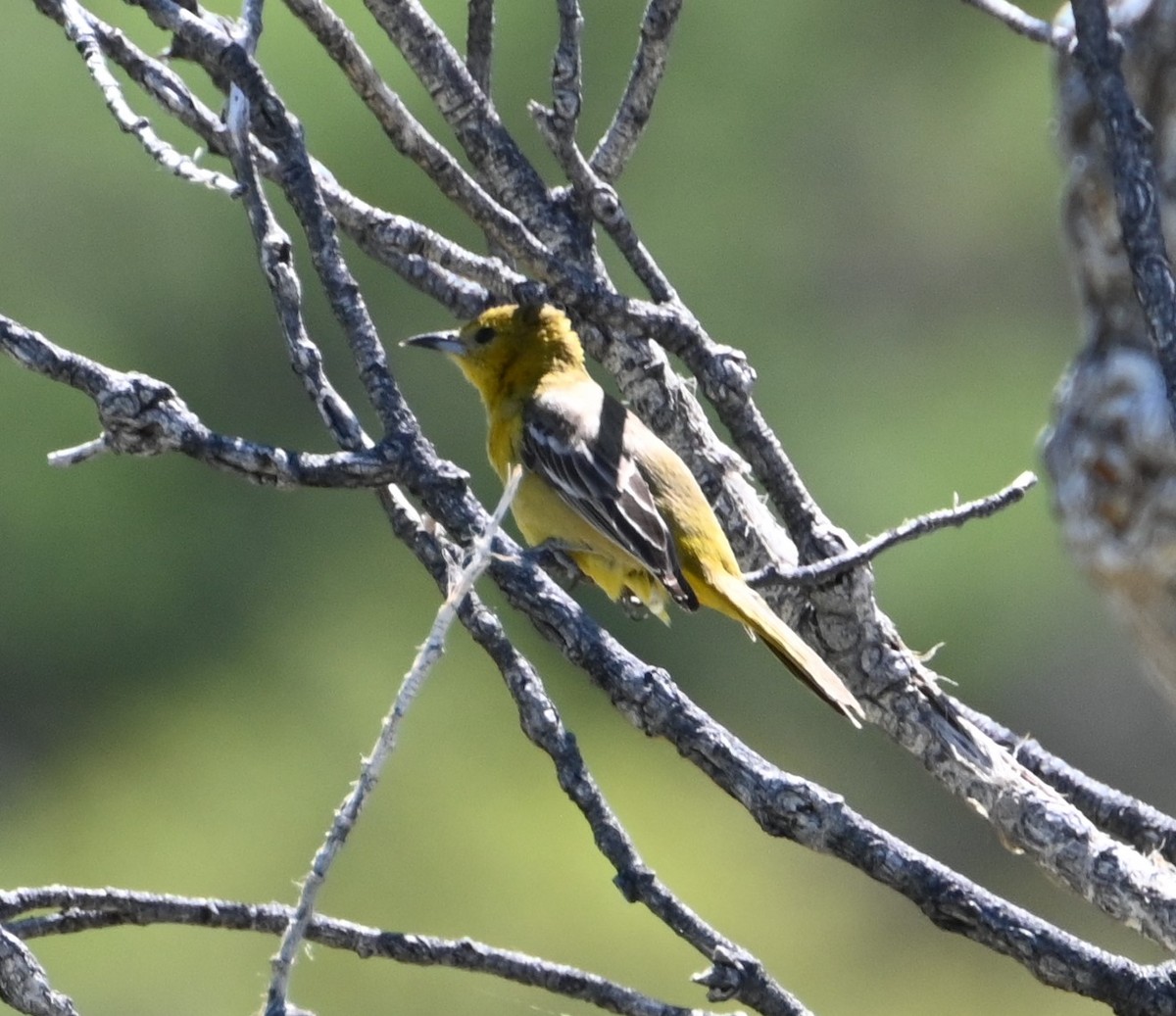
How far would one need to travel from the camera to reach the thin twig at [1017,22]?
7.66 feet

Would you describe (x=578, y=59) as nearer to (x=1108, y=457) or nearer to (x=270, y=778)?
(x=1108, y=457)

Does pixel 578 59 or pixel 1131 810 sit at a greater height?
pixel 578 59

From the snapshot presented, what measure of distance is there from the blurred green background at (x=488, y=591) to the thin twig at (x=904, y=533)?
Result: 5.09 meters

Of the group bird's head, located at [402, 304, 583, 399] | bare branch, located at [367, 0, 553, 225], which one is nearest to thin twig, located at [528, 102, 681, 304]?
bare branch, located at [367, 0, 553, 225]

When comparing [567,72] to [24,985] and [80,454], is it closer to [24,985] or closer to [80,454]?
[80,454]

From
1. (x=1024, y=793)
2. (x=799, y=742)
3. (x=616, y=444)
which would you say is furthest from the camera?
(x=799, y=742)

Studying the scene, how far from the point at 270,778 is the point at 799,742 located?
257cm

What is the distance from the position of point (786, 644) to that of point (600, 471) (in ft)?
2.38

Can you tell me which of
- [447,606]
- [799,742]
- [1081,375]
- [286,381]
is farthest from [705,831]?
[447,606]

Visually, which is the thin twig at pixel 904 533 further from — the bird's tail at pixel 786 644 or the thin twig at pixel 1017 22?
the thin twig at pixel 1017 22

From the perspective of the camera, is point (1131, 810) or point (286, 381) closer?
point (1131, 810)

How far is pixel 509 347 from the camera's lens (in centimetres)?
348

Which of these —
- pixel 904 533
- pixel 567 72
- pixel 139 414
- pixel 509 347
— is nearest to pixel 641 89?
pixel 567 72

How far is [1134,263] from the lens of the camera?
63.9 inches
